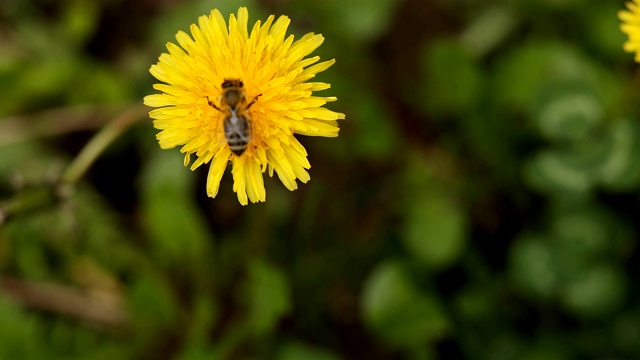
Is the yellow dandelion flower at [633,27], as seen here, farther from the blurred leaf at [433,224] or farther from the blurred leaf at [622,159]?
the blurred leaf at [433,224]

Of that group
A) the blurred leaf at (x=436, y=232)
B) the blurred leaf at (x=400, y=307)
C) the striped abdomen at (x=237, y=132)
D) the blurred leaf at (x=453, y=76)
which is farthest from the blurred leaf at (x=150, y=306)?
the blurred leaf at (x=453, y=76)

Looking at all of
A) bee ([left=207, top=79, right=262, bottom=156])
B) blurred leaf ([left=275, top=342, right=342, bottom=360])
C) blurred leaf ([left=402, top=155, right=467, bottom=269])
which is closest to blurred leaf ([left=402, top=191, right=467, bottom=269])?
blurred leaf ([left=402, top=155, right=467, bottom=269])

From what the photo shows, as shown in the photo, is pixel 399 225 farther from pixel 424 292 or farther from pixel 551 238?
pixel 551 238

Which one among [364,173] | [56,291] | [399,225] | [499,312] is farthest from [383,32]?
[56,291]

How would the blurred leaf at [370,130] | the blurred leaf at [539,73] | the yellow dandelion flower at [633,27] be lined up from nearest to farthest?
the yellow dandelion flower at [633,27] → the blurred leaf at [539,73] → the blurred leaf at [370,130]

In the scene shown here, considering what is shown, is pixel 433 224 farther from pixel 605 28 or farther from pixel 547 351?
pixel 605 28

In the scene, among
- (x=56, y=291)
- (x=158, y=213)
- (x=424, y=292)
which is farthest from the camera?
(x=56, y=291)

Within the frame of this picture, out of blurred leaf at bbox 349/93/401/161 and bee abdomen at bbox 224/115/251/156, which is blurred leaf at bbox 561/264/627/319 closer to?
blurred leaf at bbox 349/93/401/161
